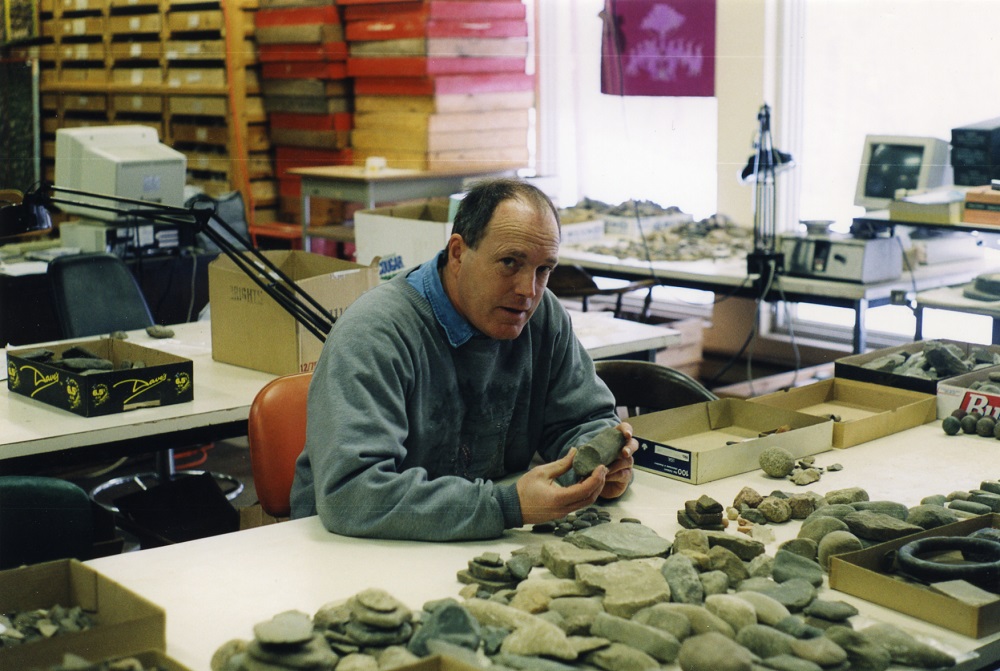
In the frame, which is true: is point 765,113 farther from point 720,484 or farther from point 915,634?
point 915,634

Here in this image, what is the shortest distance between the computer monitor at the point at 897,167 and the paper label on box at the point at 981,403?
2182 millimetres

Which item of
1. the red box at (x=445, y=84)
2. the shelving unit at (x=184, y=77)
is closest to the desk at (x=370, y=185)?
the red box at (x=445, y=84)

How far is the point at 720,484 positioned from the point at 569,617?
706mm

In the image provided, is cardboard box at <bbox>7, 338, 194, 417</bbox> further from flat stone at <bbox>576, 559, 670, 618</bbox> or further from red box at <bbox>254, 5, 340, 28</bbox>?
red box at <bbox>254, 5, 340, 28</bbox>

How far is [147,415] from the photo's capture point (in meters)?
2.63

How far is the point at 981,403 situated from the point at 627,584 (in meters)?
1.26

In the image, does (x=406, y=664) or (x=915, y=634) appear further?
(x=915, y=634)

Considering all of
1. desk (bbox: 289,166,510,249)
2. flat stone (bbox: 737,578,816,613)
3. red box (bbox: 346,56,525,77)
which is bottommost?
flat stone (bbox: 737,578,816,613)

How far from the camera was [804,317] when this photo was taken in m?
5.76

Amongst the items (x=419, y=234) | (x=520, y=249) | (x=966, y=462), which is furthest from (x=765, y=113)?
(x=520, y=249)

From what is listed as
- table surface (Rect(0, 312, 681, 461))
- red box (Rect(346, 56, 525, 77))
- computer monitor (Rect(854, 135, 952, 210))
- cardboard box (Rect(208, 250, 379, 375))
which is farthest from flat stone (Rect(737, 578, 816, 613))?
red box (Rect(346, 56, 525, 77))

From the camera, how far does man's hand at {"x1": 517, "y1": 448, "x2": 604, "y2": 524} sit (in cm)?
178

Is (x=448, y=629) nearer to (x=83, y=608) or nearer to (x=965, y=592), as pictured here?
(x=83, y=608)

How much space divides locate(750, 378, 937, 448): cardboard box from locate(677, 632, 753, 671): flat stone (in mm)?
1046
